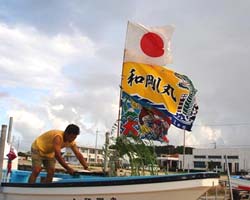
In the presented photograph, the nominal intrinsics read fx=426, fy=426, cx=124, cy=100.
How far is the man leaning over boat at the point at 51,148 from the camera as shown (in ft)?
26.7

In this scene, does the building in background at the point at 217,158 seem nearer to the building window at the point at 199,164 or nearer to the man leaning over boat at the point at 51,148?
the building window at the point at 199,164

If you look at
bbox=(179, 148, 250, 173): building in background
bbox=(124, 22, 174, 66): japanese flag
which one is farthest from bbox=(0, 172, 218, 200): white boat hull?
bbox=(179, 148, 250, 173): building in background

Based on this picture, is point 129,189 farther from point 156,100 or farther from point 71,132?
point 156,100

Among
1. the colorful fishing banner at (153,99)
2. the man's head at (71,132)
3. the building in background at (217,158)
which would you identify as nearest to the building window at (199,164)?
the building in background at (217,158)

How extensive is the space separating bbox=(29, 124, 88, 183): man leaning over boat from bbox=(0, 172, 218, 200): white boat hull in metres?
0.65

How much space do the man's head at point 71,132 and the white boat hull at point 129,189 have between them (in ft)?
3.37

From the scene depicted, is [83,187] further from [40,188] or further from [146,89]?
[146,89]

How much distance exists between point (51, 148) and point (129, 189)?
7.04 ft

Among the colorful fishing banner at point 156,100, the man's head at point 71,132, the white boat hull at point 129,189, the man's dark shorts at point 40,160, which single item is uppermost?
the colorful fishing banner at point 156,100

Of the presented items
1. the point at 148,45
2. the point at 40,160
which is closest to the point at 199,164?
the point at 148,45

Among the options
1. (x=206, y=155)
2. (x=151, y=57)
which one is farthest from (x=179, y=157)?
(x=151, y=57)

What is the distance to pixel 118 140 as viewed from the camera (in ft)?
32.4

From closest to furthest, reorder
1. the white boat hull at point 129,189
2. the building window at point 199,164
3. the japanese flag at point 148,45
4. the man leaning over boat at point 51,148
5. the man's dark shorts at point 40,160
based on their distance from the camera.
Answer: the white boat hull at point 129,189 → the man leaning over boat at point 51,148 → the man's dark shorts at point 40,160 → the japanese flag at point 148,45 → the building window at point 199,164

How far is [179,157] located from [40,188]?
89623 mm
